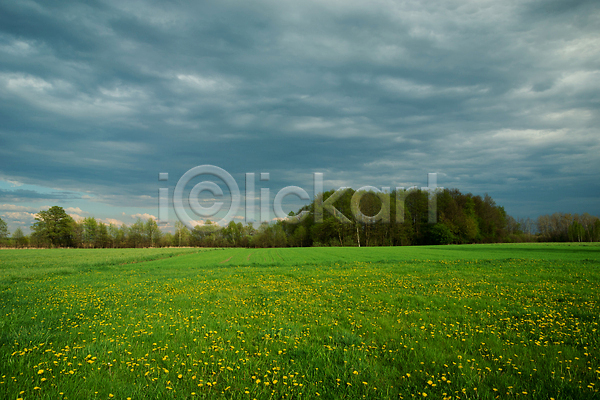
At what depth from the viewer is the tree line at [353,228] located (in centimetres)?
9056

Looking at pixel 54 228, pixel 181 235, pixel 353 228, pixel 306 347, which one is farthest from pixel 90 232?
pixel 306 347

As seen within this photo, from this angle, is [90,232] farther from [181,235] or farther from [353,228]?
[353,228]

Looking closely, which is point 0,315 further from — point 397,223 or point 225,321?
point 397,223

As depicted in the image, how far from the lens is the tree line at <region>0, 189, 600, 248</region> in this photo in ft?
297

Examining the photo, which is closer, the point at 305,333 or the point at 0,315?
the point at 305,333

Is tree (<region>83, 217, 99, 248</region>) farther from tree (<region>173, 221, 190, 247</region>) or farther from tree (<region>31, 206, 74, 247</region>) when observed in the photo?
tree (<region>173, 221, 190, 247</region>)

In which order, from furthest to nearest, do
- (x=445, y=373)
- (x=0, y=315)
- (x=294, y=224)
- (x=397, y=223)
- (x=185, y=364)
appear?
1. (x=294, y=224)
2. (x=397, y=223)
3. (x=0, y=315)
4. (x=185, y=364)
5. (x=445, y=373)

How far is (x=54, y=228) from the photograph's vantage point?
384 feet

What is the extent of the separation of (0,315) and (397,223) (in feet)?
298

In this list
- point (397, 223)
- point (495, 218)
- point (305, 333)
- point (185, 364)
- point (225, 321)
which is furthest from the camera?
point (495, 218)

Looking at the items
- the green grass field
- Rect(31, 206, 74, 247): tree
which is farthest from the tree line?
Result: the green grass field

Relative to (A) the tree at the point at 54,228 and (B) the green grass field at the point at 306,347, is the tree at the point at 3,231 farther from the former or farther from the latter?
(B) the green grass field at the point at 306,347

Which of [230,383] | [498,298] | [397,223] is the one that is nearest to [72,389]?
[230,383]

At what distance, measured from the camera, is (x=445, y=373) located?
5.24 meters
